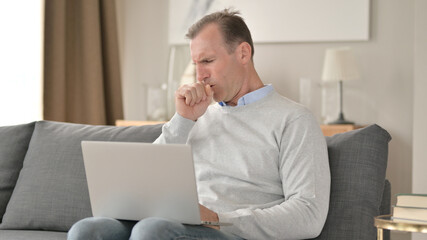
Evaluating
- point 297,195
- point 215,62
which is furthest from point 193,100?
point 297,195

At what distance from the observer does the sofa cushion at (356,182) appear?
184 centimetres

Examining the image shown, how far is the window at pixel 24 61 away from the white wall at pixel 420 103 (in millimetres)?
2192

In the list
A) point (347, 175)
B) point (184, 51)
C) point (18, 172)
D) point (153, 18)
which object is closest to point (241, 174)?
point (347, 175)

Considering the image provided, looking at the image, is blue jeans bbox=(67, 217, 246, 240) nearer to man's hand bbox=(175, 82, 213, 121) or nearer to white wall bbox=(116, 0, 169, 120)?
man's hand bbox=(175, 82, 213, 121)

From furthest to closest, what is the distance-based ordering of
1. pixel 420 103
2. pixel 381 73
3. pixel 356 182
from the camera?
pixel 381 73 → pixel 420 103 → pixel 356 182

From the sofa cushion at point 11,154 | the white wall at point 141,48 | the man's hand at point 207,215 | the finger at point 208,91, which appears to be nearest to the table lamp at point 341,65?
the white wall at point 141,48

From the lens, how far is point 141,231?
4.82 feet

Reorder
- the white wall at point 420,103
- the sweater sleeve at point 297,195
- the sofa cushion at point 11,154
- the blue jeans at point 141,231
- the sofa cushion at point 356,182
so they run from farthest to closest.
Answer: the white wall at point 420,103, the sofa cushion at point 11,154, the sofa cushion at point 356,182, the sweater sleeve at point 297,195, the blue jeans at point 141,231

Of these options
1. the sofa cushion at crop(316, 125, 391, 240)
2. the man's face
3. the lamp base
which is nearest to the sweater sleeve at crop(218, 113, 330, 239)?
the sofa cushion at crop(316, 125, 391, 240)

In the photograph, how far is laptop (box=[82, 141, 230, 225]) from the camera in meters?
1.50

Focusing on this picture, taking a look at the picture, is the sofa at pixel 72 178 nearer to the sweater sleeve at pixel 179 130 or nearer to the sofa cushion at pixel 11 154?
the sofa cushion at pixel 11 154

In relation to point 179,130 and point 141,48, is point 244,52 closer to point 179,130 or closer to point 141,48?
point 179,130

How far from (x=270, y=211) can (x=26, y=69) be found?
8.11 ft

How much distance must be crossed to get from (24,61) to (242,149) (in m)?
2.24
